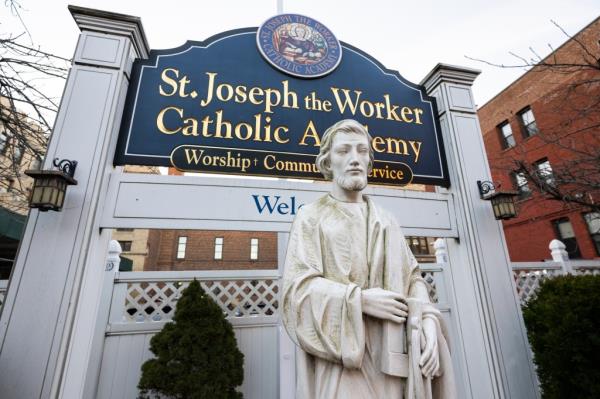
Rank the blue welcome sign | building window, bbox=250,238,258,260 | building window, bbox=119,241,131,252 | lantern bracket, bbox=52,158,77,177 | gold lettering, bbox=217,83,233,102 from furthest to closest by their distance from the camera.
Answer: building window, bbox=119,241,131,252, building window, bbox=250,238,258,260, gold lettering, bbox=217,83,233,102, the blue welcome sign, lantern bracket, bbox=52,158,77,177

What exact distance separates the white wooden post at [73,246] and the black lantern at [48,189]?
0.16 metres

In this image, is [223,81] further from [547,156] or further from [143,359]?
[547,156]

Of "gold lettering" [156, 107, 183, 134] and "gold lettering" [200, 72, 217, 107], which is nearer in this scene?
"gold lettering" [156, 107, 183, 134]

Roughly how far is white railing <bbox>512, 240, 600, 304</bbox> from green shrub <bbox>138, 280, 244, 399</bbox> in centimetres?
440

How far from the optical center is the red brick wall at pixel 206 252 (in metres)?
18.2

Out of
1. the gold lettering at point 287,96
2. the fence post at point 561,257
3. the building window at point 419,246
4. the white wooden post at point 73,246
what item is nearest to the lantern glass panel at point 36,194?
the white wooden post at point 73,246

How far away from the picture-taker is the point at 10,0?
10.6 feet

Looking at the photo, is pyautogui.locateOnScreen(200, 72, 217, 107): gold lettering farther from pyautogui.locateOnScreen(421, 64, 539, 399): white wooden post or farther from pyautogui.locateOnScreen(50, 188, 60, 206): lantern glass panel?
pyautogui.locateOnScreen(421, 64, 539, 399): white wooden post

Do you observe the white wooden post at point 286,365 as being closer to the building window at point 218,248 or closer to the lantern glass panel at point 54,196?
the lantern glass panel at point 54,196

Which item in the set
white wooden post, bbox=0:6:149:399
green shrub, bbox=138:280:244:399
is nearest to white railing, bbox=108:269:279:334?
green shrub, bbox=138:280:244:399

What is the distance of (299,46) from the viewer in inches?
161

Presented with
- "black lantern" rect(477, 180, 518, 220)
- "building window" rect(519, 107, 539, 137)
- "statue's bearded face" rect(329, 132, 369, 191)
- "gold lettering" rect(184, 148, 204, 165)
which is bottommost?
"statue's bearded face" rect(329, 132, 369, 191)

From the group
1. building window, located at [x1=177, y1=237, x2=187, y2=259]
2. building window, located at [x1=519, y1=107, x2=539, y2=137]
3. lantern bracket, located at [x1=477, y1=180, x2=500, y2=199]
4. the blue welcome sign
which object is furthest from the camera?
building window, located at [x1=177, y1=237, x2=187, y2=259]

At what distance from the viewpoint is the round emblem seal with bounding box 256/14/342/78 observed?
3965 mm
